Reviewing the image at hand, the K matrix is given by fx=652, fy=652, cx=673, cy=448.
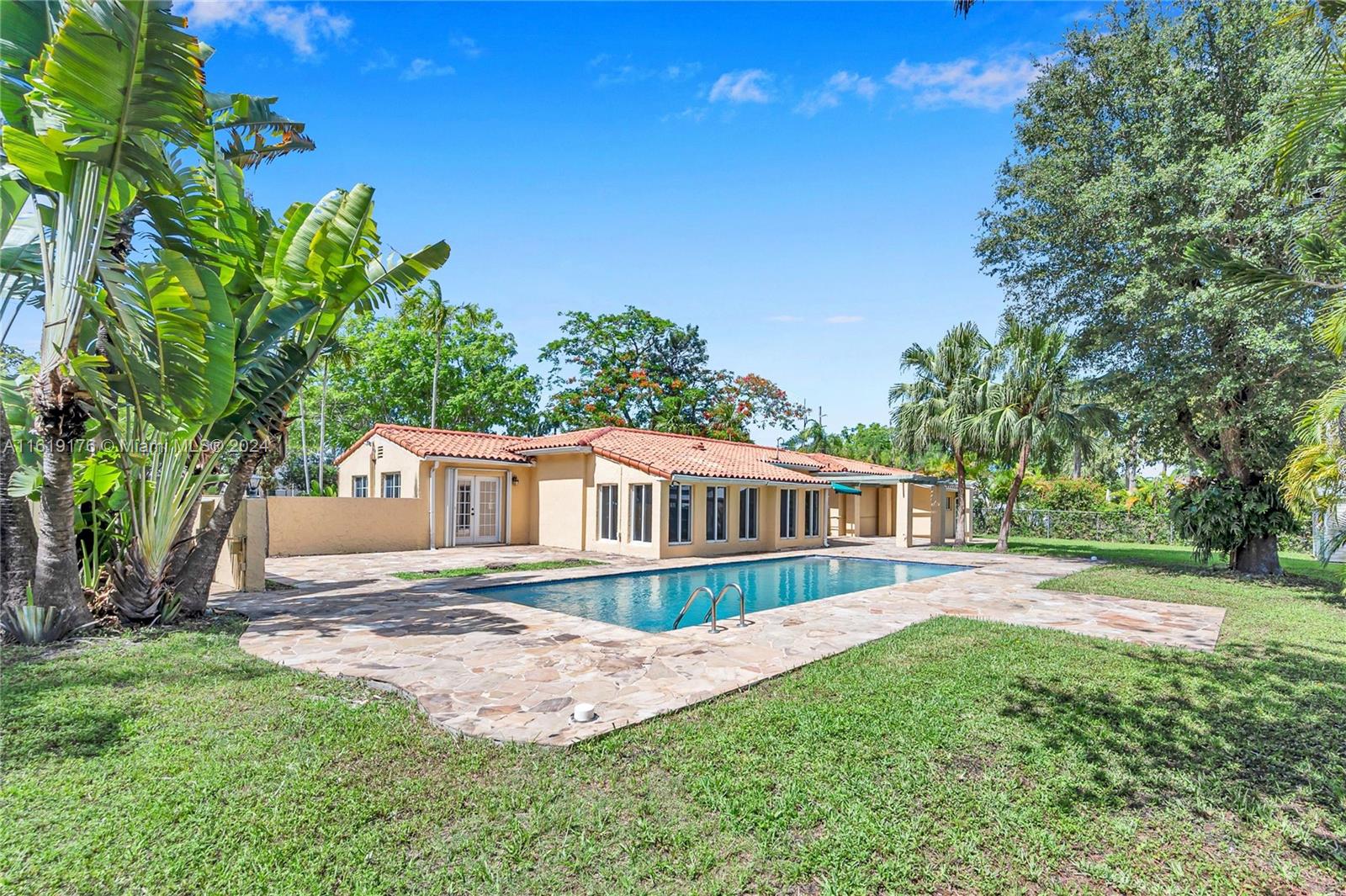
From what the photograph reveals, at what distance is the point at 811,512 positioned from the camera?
88.0 feet

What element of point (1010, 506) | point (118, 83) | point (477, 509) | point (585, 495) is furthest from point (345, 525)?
point (1010, 506)

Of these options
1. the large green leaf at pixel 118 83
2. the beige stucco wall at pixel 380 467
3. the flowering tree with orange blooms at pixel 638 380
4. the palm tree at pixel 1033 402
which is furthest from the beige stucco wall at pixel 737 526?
the flowering tree with orange blooms at pixel 638 380

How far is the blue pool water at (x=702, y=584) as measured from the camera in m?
12.8

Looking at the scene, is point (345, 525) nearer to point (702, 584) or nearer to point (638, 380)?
point (702, 584)

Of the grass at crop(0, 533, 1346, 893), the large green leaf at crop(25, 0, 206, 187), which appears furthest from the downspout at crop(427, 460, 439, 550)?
the large green leaf at crop(25, 0, 206, 187)

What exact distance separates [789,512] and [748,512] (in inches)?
96.3

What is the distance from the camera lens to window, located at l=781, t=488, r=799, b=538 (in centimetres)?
2530

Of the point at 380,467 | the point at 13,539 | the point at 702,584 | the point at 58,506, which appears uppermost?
the point at 380,467

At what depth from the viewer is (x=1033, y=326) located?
68.7 feet

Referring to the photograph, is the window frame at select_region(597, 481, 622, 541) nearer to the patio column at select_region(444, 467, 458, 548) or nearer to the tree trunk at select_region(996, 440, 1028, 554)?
the patio column at select_region(444, 467, 458, 548)

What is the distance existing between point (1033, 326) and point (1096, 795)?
63.2 ft

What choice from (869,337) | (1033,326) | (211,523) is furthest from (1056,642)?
(869,337)

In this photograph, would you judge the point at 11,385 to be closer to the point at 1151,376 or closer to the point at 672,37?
the point at 672,37

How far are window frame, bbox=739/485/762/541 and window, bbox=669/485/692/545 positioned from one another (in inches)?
103
